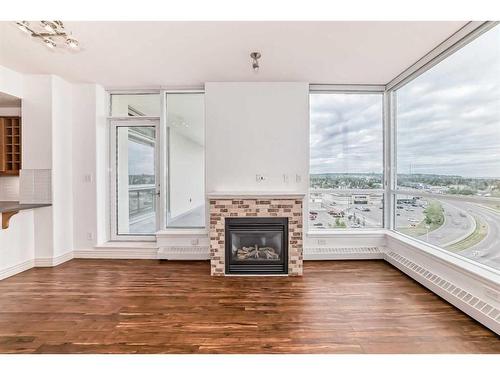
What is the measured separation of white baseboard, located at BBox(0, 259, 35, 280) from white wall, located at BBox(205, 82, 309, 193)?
2.77m

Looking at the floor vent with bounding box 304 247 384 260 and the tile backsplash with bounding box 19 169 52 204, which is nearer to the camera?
the tile backsplash with bounding box 19 169 52 204

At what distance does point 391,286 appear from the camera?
3303 millimetres

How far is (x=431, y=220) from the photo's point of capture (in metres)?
3.52

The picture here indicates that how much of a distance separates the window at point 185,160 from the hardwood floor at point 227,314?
1.06 meters

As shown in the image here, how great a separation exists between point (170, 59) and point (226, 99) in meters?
1.07

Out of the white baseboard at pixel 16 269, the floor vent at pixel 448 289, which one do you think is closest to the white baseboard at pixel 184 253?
the white baseboard at pixel 16 269

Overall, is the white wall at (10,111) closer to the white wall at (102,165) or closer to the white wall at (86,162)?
the white wall at (86,162)

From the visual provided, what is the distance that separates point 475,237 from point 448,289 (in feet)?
1.95

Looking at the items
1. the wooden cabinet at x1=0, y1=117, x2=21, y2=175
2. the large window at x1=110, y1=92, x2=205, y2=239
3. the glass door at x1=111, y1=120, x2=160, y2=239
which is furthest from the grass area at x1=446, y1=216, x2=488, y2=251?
the wooden cabinet at x1=0, y1=117, x2=21, y2=175

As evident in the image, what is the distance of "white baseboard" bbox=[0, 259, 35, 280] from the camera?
11.9 ft

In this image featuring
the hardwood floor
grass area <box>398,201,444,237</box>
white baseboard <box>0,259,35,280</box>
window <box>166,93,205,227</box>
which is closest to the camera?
the hardwood floor

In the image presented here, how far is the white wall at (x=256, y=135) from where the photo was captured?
427cm

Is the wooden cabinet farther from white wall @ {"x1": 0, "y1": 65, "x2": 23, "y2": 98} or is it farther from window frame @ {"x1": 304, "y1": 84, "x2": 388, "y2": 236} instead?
window frame @ {"x1": 304, "y1": 84, "x2": 388, "y2": 236}

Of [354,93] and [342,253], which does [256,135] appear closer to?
[354,93]
